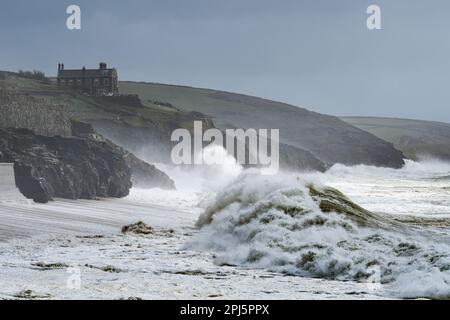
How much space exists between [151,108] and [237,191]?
63.1 m

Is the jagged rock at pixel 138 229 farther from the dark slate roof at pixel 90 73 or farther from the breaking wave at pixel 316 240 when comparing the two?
the dark slate roof at pixel 90 73

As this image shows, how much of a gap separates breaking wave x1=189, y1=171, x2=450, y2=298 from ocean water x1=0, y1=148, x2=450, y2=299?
25 millimetres

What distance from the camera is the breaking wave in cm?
1088

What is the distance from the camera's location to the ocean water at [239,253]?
9.50m

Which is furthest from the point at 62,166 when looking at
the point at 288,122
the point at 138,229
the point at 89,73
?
the point at 288,122

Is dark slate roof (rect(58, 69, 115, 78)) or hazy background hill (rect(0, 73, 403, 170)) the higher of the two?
dark slate roof (rect(58, 69, 115, 78))

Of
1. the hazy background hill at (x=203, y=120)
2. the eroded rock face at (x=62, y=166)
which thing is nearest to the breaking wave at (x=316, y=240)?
the eroded rock face at (x=62, y=166)

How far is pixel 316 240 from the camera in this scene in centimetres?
1317

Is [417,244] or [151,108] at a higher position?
[151,108]

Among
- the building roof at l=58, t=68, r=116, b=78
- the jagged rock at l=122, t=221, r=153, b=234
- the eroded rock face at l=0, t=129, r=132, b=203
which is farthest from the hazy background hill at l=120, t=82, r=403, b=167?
the jagged rock at l=122, t=221, r=153, b=234

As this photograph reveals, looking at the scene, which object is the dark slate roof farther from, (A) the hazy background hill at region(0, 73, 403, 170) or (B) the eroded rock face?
(B) the eroded rock face

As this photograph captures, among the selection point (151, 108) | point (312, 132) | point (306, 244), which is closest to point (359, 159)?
point (312, 132)
